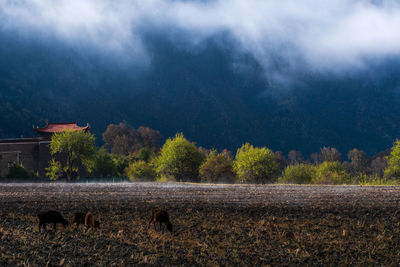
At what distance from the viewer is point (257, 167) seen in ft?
218

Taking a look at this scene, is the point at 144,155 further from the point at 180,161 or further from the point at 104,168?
the point at 180,161

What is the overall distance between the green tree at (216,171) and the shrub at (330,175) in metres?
12.3

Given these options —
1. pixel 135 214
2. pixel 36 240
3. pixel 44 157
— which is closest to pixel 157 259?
pixel 36 240

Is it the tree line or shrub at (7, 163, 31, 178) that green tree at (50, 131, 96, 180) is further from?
shrub at (7, 163, 31, 178)

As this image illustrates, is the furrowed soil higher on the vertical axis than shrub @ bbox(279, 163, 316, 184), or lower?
lower

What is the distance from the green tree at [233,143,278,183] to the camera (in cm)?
6638

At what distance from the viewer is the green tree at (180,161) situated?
7550 cm

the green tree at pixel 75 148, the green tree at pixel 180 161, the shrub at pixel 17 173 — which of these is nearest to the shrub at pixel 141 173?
the green tree at pixel 75 148

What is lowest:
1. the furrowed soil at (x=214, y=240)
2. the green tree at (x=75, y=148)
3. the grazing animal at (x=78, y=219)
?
the furrowed soil at (x=214, y=240)

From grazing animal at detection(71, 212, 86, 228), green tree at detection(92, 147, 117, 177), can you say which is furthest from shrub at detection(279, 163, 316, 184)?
grazing animal at detection(71, 212, 86, 228)

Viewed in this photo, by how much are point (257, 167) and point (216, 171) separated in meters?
7.57

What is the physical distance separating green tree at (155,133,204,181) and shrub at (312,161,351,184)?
18.2 meters

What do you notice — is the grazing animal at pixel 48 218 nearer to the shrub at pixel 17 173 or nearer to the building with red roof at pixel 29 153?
the shrub at pixel 17 173

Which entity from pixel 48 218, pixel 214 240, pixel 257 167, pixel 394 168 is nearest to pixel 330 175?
pixel 257 167
